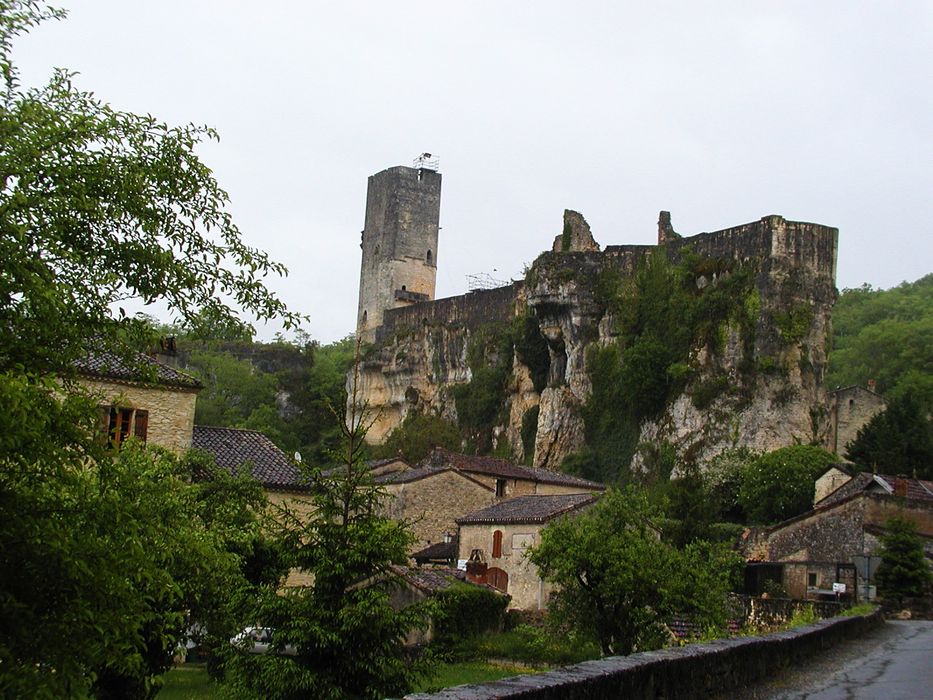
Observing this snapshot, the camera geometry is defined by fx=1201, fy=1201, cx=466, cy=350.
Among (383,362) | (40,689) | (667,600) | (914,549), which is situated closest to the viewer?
(40,689)

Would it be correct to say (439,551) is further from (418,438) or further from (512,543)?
(418,438)

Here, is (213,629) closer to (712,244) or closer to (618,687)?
(618,687)

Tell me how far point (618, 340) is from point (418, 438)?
17.2 m

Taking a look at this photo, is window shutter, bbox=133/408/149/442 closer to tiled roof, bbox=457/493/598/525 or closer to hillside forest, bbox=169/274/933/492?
tiled roof, bbox=457/493/598/525

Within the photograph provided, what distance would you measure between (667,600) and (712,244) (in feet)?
108

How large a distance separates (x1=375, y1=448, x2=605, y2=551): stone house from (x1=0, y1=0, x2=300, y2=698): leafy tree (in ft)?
114

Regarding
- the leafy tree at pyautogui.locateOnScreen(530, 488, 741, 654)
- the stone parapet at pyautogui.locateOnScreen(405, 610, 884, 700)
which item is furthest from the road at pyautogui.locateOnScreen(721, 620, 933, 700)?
the leafy tree at pyautogui.locateOnScreen(530, 488, 741, 654)

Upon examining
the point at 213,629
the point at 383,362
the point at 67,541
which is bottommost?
the point at 213,629

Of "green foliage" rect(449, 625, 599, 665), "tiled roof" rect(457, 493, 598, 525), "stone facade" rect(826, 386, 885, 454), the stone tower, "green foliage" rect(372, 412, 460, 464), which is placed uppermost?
the stone tower

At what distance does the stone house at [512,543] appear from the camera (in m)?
39.2

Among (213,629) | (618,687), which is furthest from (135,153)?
(213,629)

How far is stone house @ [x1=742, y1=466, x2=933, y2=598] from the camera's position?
39781 mm

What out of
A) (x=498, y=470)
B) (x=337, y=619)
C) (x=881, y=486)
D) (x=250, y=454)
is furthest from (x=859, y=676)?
(x=498, y=470)

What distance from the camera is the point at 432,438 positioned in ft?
235
